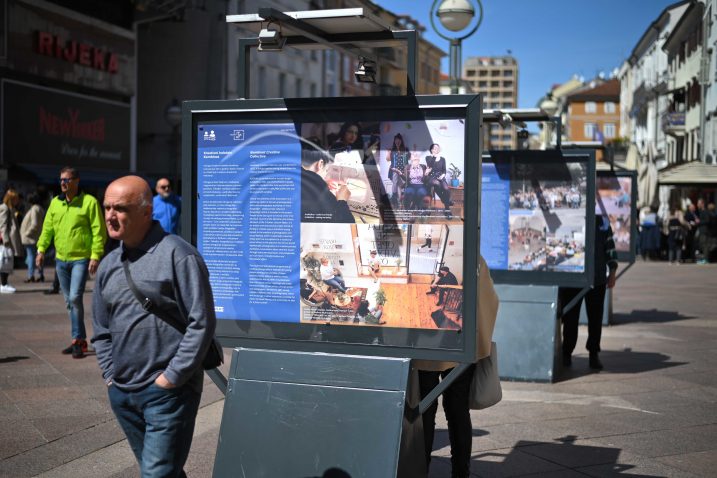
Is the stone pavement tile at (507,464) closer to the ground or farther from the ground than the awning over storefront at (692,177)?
closer to the ground

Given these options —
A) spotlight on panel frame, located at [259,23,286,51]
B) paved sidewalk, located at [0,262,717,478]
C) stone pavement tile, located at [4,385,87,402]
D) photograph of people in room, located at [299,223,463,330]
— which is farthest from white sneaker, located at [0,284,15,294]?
spotlight on panel frame, located at [259,23,286,51]

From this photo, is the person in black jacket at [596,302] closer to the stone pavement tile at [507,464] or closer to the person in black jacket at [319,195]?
the stone pavement tile at [507,464]

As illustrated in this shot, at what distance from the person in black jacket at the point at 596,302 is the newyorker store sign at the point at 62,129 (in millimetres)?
21515

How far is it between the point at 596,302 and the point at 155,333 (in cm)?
727

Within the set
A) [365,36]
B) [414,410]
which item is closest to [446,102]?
[365,36]

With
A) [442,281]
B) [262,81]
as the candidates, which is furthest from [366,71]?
[262,81]

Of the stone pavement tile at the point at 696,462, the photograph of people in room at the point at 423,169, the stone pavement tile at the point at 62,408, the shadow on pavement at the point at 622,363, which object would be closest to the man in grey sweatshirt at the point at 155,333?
the photograph of people in room at the point at 423,169

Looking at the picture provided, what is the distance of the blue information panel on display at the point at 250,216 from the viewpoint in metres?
4.99

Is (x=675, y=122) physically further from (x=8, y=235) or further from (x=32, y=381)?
(x=32, y=381)

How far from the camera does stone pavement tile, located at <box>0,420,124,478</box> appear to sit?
19.7ft

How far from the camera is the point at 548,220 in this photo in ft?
33.4

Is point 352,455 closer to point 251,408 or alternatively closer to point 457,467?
point 251,408

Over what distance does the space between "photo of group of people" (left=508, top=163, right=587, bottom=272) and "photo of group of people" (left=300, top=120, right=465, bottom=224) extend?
545cm

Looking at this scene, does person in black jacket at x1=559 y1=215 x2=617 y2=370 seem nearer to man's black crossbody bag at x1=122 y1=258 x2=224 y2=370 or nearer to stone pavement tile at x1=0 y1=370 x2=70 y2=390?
stone pavement tile at x1=0 y1=370 x2=70 y2=390
